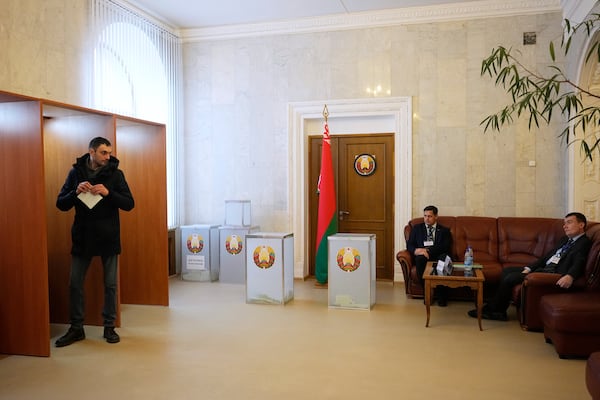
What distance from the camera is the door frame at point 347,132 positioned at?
24.5ft

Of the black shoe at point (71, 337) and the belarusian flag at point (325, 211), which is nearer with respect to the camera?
the black shoe at point (71, 337)

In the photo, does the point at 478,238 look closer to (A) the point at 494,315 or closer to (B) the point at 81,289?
(A) the point at 494,315

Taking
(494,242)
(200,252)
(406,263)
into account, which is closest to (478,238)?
(494,242)

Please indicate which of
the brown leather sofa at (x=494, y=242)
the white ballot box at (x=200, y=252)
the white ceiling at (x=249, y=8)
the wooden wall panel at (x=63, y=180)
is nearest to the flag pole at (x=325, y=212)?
the brown leather sofa at (x=494, y=242)

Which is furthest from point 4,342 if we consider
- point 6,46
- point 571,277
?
point 571,277

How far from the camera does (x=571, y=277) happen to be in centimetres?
480

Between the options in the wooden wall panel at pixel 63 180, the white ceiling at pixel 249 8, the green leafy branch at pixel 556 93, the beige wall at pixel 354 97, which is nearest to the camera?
the green leafy branch at pixel 556 93

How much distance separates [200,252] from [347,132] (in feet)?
9.38

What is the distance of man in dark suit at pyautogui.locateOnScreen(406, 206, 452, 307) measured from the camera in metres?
6.33

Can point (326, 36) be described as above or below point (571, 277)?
above

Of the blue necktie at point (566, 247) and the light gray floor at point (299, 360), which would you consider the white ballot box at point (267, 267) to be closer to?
the light gray floor at point (299, 360)

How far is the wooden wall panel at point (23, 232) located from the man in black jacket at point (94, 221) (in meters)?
0.34

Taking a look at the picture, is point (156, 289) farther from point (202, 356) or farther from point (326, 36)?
point (326, 36)

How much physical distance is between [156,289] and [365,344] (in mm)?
2677
